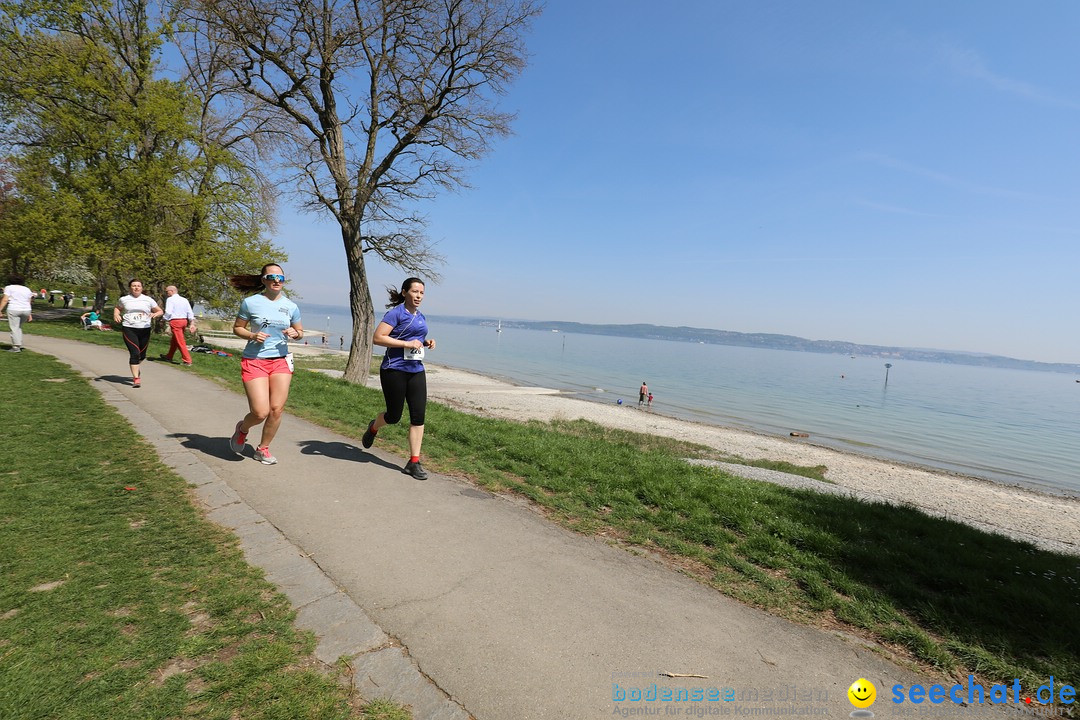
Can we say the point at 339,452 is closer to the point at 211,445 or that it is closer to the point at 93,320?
the point at 211,445

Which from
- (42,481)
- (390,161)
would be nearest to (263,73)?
(390,161)

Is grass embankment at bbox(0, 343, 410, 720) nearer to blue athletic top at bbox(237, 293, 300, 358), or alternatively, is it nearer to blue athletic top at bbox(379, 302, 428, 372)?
blue athletic top at bbox(237, 293, 300, 358)

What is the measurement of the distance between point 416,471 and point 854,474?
1611 centimetres

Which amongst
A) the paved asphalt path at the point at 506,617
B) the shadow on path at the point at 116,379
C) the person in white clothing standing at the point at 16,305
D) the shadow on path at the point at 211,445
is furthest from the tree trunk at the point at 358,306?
the paved asphalt path at the point at 506,617

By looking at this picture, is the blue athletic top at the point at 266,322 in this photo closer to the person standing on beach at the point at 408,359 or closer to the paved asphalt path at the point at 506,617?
the person standing on beach at the point at 408,359

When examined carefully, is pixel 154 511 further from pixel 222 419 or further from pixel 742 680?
pixel 742 680

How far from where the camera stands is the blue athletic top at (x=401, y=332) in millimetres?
5516

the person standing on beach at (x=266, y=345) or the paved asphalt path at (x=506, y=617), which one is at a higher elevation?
the person standing on beach at (x=266, y=345)

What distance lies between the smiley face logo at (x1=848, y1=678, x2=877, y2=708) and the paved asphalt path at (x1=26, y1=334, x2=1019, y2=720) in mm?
47

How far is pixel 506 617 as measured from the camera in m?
2.96

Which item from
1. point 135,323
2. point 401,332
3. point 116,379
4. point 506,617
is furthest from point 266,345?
point 116,379

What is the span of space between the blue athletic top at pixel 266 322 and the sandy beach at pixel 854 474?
9394mm

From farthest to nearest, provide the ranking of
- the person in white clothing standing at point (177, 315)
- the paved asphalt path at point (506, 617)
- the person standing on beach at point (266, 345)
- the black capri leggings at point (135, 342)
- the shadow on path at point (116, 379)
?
the person in white clothing standing at point (177, 315) < the shadow on path at point (116, 379) < the black capri leggings at point (135, 342) < the person standing on beach at point (266, 345) < the paved asphalt path at point (506, 617)

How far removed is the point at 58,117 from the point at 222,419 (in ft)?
59.0
